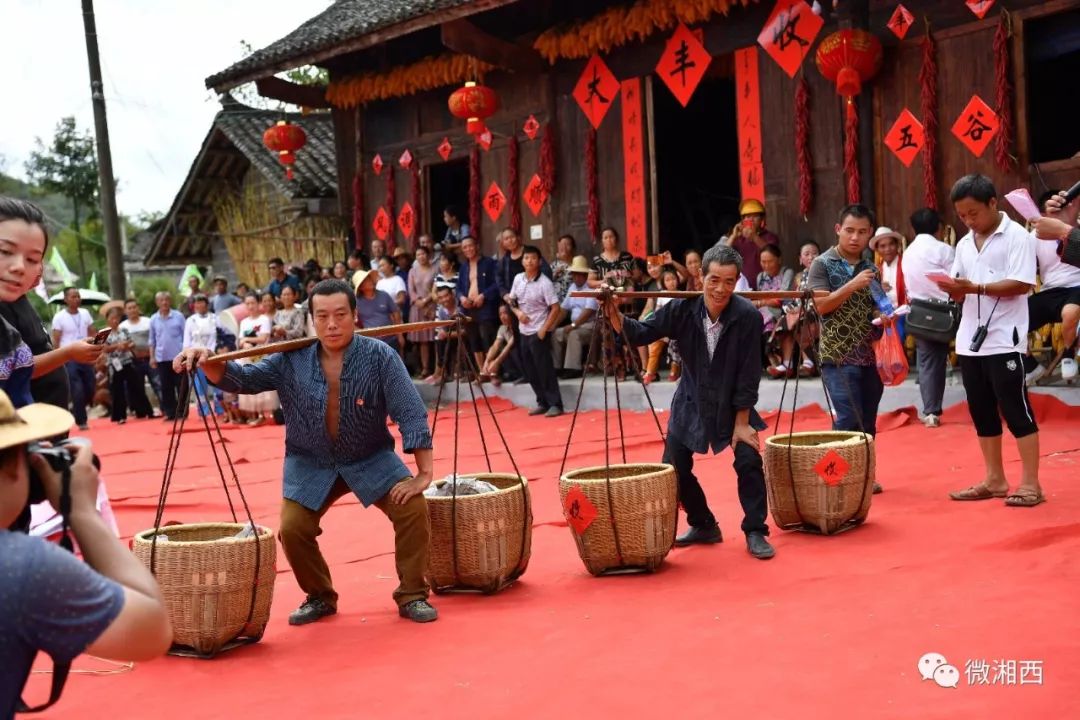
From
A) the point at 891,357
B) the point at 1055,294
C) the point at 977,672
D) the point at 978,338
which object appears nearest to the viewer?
the point at 977,672

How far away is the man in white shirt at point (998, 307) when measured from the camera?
5410 millimetres

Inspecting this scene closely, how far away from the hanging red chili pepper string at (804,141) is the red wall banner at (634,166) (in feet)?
6.51

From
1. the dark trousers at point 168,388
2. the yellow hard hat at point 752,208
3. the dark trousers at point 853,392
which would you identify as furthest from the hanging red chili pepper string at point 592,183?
the dark trousers at point 853,392

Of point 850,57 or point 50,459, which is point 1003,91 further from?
point 50,459

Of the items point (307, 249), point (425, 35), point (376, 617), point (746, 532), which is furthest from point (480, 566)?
point (307, 249)

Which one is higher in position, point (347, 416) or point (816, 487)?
point (347, 416)

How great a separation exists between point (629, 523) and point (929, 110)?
609cm

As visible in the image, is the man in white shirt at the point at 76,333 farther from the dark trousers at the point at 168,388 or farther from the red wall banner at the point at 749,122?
the red wall banner at the point at 749,122

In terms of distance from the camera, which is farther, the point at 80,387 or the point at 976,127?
the point at 80,387

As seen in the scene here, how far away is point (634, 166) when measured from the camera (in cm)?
1198

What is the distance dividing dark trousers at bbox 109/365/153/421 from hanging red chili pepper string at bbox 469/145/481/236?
495cm

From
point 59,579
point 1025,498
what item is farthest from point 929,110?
point 59,579

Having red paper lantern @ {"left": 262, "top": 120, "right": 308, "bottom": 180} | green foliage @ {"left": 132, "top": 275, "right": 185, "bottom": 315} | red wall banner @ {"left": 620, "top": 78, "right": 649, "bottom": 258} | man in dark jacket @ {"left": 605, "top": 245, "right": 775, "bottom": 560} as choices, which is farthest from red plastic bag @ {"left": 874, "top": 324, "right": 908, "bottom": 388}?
green foliage @ {"left": 132, "top": 275, "right": 185, "bottom": 315}

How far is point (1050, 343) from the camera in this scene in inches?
342
